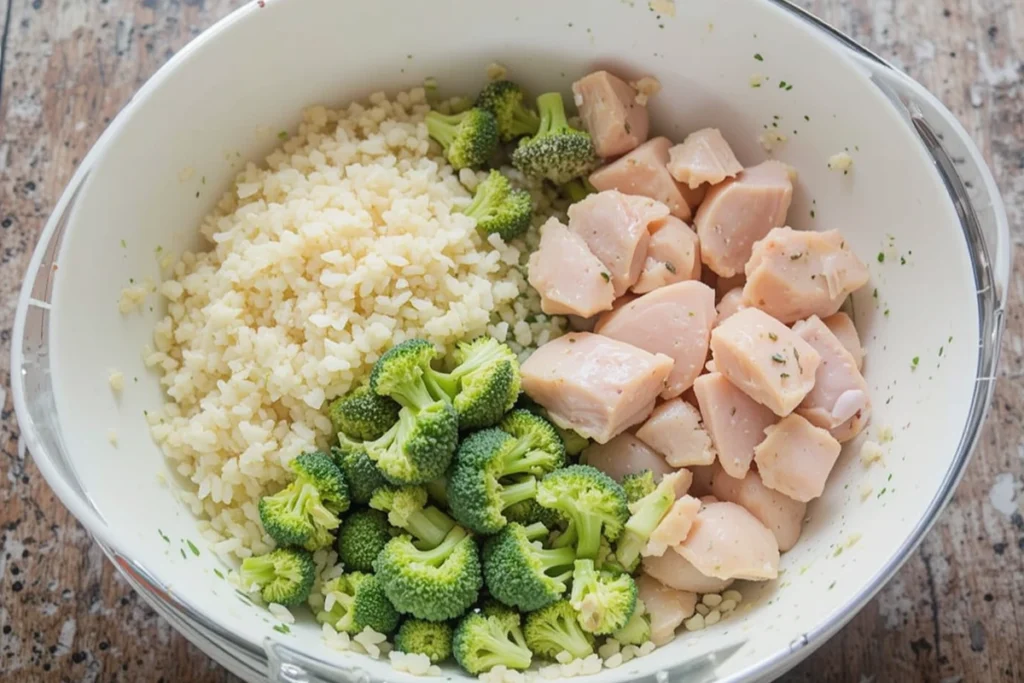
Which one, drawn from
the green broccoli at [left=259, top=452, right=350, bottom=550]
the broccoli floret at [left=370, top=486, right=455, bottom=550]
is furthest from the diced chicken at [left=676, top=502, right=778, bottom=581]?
the green broccoli at [left=259, top=452, right=350, bottom=550]

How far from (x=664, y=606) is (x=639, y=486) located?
9.1 inches

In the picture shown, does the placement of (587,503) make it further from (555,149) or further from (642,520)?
(555,149)

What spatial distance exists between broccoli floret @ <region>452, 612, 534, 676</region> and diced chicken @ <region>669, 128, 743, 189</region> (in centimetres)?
100

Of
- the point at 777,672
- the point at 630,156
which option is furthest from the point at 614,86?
the point at 777,672

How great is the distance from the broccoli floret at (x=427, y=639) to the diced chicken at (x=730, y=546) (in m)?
0.47

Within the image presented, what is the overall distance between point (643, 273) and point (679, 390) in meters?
0.26

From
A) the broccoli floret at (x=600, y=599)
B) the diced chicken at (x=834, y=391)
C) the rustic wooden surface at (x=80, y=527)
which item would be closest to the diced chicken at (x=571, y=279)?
the diced chicken at (x=834, y=391)

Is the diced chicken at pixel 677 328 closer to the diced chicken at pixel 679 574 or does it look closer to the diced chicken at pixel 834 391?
the diced chicken at pixel 834 391

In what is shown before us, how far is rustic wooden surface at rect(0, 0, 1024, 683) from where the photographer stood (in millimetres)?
2084

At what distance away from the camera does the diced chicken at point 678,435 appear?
1876mm

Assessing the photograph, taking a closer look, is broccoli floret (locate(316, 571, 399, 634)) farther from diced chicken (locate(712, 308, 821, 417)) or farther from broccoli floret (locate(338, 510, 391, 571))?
diced chicken (locate(712, 308, 821, 417))

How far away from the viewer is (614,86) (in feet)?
6.82

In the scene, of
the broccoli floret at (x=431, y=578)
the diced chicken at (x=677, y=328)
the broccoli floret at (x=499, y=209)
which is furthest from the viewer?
the broccoli floret at (x=499, y=209)

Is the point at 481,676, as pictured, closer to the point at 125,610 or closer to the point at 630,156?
the point at 125,610
